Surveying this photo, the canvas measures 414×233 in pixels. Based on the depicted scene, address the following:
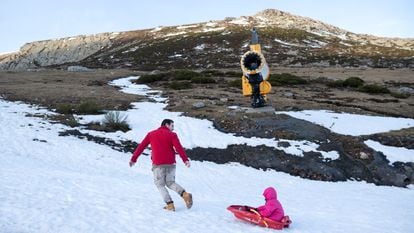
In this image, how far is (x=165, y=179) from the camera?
404 inches

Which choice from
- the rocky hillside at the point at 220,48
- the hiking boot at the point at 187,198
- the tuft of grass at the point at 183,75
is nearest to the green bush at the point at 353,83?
the tuft of grass at the point at 183,75

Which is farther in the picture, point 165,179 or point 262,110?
point 262,110

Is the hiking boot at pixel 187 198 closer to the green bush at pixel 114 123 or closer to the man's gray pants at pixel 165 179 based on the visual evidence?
the man's gray pants at pixel 165 179

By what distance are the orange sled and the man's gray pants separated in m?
1.33

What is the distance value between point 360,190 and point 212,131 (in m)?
7.58

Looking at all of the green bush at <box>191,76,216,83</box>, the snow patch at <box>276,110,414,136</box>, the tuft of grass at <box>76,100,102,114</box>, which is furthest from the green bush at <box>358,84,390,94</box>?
the tuft of grass at <box>76,100,102,114</box>

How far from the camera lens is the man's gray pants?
33.3ft

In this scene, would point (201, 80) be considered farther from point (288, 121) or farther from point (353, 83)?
point (288, 121)

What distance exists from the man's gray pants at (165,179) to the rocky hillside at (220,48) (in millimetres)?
60360

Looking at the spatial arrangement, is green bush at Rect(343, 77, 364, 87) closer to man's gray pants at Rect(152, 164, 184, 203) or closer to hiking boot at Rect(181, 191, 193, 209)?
hiking boot at Rect(181, 191, 193, 209)

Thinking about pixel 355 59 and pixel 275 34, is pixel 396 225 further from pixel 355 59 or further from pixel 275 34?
pixel 275 34

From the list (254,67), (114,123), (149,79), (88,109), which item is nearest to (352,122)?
(254,67)

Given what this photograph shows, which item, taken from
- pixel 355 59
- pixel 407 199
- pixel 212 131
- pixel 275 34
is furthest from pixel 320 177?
pixel 275 34

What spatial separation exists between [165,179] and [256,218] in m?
2.21
